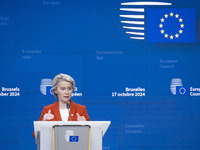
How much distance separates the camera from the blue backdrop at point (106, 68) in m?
5.88

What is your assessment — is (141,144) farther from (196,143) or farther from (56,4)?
(56,4)

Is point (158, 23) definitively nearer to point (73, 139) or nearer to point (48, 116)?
point (48, 116)

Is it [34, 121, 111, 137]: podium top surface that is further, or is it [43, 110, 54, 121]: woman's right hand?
[43, 110, 54, 121]: woman's right hand

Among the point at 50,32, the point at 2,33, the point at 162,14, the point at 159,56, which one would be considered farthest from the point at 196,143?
the point at 2,33

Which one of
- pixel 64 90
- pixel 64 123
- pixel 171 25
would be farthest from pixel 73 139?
pixel 171 25

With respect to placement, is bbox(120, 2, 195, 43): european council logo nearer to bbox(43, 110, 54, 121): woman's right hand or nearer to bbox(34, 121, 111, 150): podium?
bbox(43, 110, 54, 121): woman's right hand

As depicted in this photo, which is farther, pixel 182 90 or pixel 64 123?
pixel 182 90

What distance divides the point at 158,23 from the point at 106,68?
39.8 inches

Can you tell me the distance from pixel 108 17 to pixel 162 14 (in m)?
0.80

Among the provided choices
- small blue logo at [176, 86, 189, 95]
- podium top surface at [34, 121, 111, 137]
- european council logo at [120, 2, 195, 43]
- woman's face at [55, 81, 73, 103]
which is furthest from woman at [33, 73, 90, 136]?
small blue logo at [176, 86, 189, 95]

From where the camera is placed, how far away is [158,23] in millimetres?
5926

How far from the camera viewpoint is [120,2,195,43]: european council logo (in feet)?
19.3

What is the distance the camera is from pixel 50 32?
592 cm

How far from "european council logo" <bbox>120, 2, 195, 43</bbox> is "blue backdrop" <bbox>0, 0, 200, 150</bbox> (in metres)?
0.01
